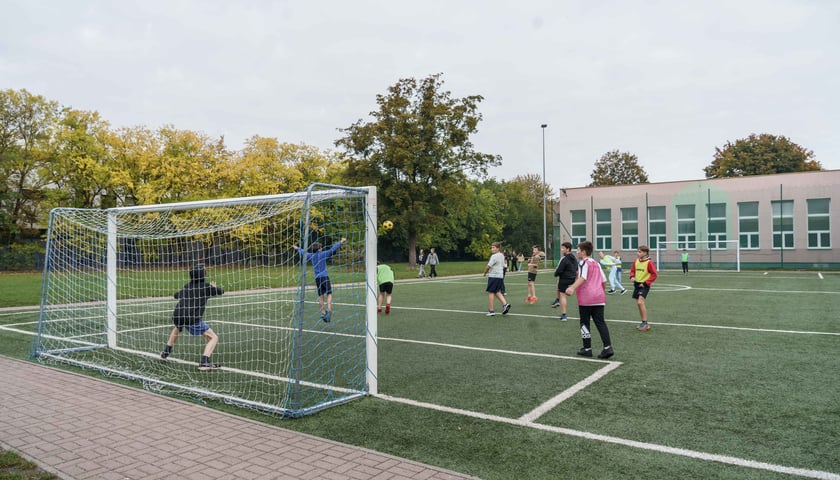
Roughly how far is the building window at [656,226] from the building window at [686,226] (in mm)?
1124

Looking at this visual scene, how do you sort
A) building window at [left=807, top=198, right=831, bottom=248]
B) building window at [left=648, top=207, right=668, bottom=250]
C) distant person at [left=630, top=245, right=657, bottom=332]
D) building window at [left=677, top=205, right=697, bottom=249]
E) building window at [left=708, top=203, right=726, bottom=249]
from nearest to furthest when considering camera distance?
distant person at [left=630, top=245, right=657, bottom=332], building window at [left=807, top=198, right=831, bottom=248], building window at [left=708, top=203, right=726, bottom=249], building window at [left=677, top=205, right=697, bottom=249], building window at [left=648, top=207, right=668, bottom=250]

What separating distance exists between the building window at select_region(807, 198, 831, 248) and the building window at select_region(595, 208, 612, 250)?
13995mm

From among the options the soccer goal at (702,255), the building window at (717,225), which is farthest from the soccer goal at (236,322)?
the building window at (717,225)

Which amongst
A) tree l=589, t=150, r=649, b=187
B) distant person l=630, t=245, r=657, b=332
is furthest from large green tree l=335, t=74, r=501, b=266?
tree l=589, t=150, r=649, b=187

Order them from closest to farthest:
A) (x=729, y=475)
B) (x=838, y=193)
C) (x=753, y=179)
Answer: (x=729, y=475) < (x=838, y=193) < (x=753, y=179)

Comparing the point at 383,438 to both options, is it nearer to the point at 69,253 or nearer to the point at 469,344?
the point at 469,344

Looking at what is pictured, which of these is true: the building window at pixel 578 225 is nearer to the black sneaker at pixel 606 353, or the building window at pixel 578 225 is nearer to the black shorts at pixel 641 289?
the black shorts at pixel 641 289

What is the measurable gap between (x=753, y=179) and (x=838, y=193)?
5286mm

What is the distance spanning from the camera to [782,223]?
3931 cm

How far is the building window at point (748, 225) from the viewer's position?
40281 mm

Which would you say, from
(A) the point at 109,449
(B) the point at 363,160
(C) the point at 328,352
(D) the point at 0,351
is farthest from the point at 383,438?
(B) the point at 363,160

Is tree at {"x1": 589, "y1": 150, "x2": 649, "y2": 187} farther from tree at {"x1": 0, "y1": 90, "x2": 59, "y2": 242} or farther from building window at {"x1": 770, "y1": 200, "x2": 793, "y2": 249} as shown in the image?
tree at {"x1": 0, "y1": 90, "x2": 59, "y2": 242}

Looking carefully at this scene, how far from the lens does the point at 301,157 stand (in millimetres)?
50750

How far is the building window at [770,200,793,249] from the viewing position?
39125 mm
